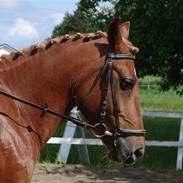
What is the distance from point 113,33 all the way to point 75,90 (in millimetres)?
501

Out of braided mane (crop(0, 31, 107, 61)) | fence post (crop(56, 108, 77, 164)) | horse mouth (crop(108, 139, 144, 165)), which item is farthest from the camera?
fence post (crop(56, 108, 77, 164))

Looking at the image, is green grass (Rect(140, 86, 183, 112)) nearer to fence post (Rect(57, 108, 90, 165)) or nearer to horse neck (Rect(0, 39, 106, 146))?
fence post (Rect(57, 108, 90, 165))

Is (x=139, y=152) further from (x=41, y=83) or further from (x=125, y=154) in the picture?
(x=41, y=83)

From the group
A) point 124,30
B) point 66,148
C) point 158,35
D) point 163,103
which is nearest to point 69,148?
point 66,148

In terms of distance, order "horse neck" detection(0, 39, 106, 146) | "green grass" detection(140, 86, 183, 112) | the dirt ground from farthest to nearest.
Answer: "green grass" detection(140, 86, 183, 112) < the dirt ground < "horse neck" detection(0, 39, 106, 146)

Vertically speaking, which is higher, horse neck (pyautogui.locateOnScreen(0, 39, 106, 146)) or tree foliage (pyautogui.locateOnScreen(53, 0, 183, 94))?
tree foliage (pyautogui.locateOnScreen(53, 0, 183, 94))

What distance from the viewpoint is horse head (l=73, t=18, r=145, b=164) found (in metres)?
3.58

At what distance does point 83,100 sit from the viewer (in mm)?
3623

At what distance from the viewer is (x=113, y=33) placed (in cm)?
365

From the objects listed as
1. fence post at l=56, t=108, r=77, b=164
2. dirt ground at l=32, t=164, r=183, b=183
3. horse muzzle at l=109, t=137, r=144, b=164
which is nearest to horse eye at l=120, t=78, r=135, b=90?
horse muzzle at l=109, t=137, r=144, b=164

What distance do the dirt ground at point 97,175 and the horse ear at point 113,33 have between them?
16.4 ft

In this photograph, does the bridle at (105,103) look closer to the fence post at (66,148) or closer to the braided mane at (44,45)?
the braided mane at (44,45)

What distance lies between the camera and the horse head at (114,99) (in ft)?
11.8

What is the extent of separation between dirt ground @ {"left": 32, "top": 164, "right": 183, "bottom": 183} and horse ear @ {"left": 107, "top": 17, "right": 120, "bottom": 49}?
16.4ft
